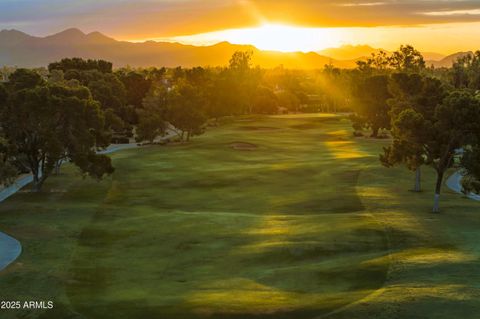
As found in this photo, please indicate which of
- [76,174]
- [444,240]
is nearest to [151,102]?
[76,174]

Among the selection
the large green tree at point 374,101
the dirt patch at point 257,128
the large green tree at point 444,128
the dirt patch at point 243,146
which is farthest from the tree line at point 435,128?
the dirt patch at point 257,128

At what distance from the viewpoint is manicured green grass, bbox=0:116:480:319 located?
29.3 metres

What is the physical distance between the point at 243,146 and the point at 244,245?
6805 centimetres

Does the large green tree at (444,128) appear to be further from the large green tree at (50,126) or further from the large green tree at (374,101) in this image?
the large green tree at (374,101)

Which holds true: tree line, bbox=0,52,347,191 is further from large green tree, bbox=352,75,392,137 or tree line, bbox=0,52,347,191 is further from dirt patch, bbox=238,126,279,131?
large green tree, bbox=352,75,392,137

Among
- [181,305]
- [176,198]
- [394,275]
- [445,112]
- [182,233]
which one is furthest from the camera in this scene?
[176,198]

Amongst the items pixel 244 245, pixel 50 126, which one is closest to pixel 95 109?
pixel 50 126

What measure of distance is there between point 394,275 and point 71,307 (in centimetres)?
1652

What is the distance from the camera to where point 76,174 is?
263 ft

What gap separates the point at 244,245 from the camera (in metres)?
43.7

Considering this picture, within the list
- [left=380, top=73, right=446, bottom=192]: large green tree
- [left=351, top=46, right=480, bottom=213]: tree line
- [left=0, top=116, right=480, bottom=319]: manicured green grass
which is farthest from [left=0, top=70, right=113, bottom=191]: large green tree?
[left=351, top=46, right=480, bottom=213]: tree line

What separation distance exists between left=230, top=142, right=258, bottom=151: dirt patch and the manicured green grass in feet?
76.8

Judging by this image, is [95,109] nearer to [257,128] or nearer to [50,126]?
→ [50,126]

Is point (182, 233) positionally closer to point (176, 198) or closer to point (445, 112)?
point (176, 198)
